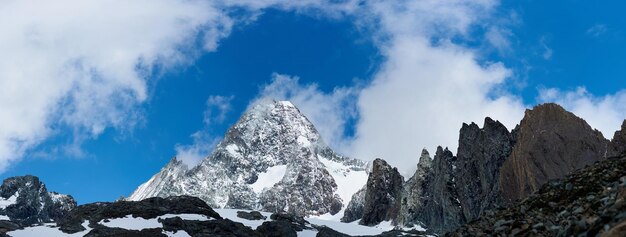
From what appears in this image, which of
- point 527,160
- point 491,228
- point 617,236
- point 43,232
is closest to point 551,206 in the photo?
point 491,228

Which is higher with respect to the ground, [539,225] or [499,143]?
[499,143]

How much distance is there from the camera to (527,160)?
13638 centimetres

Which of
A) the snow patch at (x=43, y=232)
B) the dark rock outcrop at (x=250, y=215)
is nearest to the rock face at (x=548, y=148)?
the dark rock outcrop at (x=250, y=215)

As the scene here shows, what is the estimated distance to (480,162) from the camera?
171750 mm

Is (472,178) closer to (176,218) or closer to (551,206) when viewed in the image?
(176,218)

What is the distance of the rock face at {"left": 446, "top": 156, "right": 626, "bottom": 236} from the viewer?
62.2 feet

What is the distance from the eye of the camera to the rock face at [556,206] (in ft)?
62.2

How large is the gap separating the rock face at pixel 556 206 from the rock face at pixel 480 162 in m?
135

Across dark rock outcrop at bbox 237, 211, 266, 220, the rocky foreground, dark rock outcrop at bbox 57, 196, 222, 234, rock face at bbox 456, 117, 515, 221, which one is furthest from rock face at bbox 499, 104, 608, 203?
dark rock outcrop at bbox 57, 196, 222, 234

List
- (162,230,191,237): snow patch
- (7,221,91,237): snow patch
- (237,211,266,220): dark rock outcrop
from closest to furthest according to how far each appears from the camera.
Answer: (7,221,91,237): snow patch, (162,230,191,237): snow patch, (237,211,266,220): dark rock outcrop

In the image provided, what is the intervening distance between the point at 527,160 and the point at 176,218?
82003mm

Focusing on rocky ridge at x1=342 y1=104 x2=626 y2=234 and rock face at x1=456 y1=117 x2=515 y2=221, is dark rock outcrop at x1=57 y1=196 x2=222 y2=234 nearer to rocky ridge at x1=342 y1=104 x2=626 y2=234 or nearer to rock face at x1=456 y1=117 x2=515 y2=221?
rocky ridge at x1=342 y1=104 x2=626 y2=234

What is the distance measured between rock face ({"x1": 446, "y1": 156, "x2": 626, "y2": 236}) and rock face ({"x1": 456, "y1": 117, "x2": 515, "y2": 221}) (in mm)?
135455

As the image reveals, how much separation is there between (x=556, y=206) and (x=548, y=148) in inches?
4772
